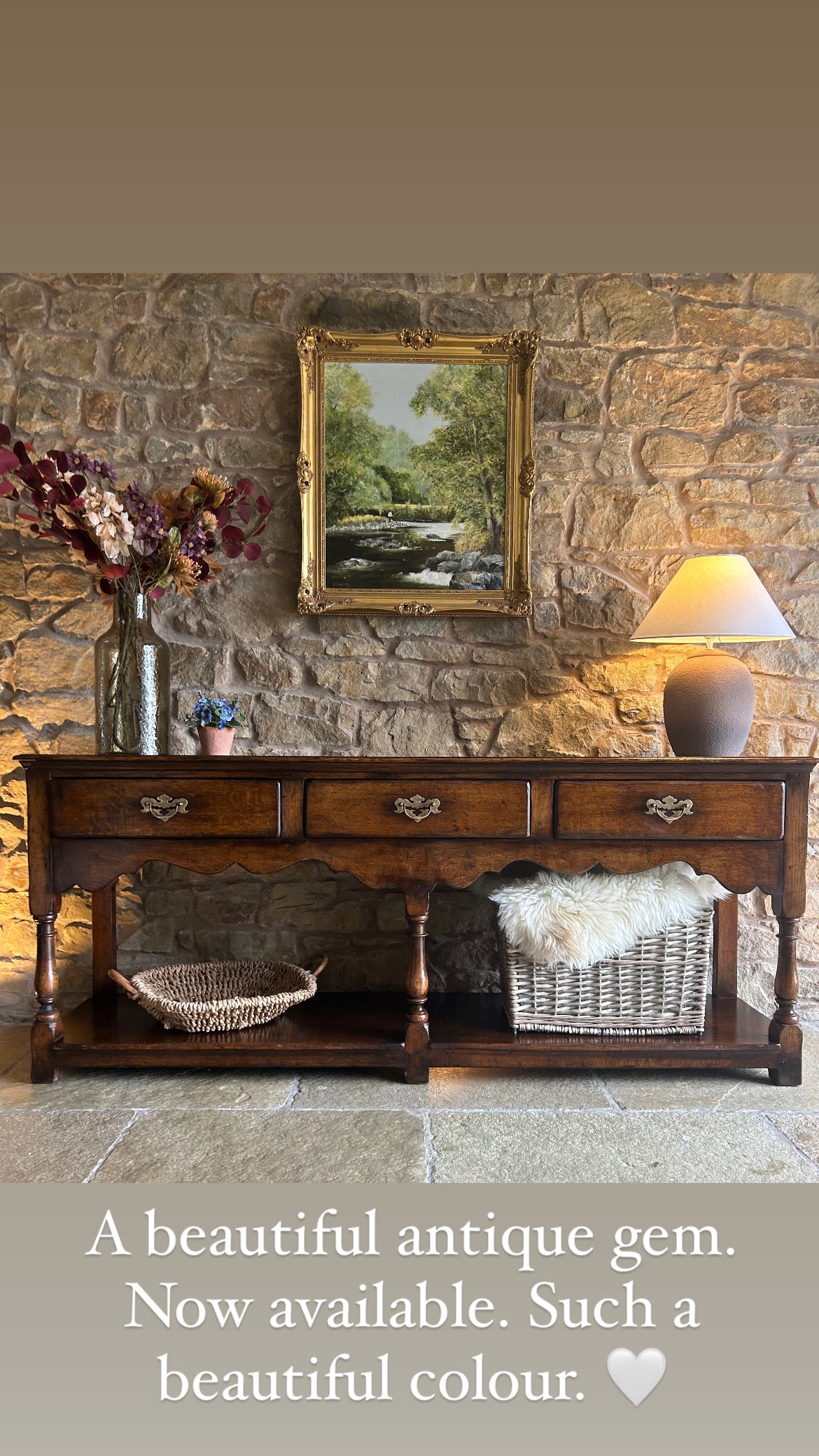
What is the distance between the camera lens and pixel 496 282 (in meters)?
3.04

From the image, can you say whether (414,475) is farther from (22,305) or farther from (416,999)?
(416,999)

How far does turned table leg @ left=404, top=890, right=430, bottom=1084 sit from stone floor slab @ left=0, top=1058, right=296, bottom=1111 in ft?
1.17

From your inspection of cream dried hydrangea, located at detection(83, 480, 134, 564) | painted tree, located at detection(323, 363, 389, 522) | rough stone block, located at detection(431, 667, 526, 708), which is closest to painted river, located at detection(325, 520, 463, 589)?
painted tree, located at detection(323, 363, 389, 522)

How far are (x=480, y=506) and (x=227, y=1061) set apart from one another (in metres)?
2.00

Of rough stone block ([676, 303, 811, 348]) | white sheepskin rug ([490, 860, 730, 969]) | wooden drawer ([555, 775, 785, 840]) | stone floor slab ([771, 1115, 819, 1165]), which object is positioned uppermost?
rough stone block ([676, 303, 811, 348])

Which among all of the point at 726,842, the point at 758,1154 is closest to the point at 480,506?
the point at 726,842

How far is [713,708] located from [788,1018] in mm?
936

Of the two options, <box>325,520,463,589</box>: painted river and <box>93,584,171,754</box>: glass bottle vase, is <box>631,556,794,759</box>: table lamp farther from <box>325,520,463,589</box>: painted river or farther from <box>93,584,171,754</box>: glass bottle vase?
<box>93,584,171,754</box>: glass bottle vase

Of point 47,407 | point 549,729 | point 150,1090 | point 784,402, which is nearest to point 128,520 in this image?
point 47,407

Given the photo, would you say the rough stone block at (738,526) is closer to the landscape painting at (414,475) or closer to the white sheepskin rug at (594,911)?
the landscape painting at (414,475)

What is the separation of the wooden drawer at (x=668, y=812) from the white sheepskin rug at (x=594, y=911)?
0.57 ft

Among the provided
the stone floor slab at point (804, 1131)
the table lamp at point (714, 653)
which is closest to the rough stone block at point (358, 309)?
the table lamp at point (714, 653)

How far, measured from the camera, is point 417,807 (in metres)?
2.47

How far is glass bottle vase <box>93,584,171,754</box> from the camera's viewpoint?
8.69 feet
